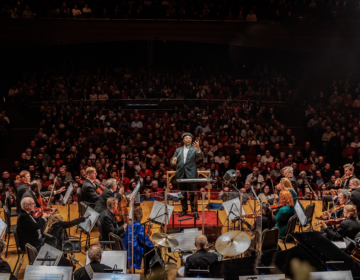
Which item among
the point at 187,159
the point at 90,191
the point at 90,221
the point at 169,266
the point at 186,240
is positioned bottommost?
the point at 169,266

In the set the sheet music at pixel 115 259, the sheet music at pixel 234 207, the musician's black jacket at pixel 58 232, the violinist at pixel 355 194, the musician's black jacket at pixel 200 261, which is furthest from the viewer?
the violinist at pixel 355 194

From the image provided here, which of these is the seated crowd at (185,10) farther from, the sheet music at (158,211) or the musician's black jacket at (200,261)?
the musician's black jacket at (200,261)

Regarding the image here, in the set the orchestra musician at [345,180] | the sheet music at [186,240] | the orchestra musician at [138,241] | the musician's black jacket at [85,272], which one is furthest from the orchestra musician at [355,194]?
the musician's black jacket at [85,272]

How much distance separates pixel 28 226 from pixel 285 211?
3.95m

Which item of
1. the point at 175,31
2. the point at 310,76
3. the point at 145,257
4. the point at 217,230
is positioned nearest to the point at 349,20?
the point at 310,76

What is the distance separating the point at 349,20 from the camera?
14969 mm

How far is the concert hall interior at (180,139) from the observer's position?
229 inches

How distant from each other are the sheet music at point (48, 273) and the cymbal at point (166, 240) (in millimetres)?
1449

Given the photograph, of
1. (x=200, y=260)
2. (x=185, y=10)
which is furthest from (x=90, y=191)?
(x=185, y=10)

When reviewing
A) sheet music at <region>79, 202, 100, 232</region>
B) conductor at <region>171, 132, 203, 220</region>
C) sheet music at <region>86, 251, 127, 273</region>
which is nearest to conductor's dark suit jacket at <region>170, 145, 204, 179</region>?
conductor at <region>171, 132, 203, 220</region>

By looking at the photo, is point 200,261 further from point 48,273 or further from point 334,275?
point 48,273

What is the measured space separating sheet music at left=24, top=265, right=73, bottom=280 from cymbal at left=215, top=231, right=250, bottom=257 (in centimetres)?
190

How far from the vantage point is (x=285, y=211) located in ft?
21.3

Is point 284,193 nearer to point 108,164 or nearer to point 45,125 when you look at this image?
point 108,164
